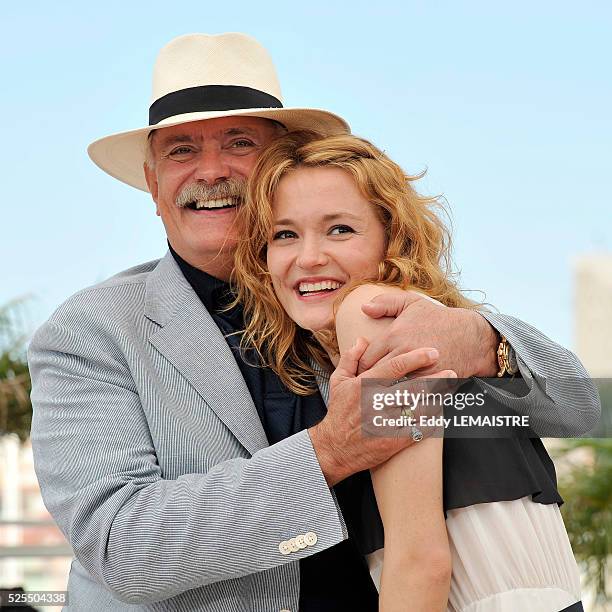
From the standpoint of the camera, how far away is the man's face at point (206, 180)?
9.79 feet

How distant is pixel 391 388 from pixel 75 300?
99 cm

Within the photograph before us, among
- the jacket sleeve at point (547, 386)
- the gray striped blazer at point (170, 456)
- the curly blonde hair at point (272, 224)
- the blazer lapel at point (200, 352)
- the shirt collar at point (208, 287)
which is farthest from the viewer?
the shirt collar at point (208, 287)

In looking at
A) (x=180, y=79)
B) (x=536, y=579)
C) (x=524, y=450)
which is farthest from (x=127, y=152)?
(x=536, y=579)

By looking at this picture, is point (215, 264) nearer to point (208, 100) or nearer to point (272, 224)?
point (272, 224)

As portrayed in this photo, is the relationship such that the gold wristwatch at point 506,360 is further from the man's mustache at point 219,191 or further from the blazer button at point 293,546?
the man's mustache at point 219,191

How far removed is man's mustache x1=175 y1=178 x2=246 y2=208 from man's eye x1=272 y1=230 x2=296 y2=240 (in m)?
0.32

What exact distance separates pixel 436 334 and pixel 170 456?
71 cm

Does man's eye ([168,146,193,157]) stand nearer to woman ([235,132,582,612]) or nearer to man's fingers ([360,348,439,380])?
woman ([235,132,582,612])

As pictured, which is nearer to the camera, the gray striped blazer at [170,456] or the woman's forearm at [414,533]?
the woman's forearm at [414,533]

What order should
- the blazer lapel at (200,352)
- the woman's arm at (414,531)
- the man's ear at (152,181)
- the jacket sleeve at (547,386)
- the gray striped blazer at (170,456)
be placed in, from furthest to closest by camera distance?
the man's ear at (152,181), the blazer lapel at (200,352), the jacket sleeve at (547,386), the gray striped blazer at (170,456), the woman's arm at (414,531)

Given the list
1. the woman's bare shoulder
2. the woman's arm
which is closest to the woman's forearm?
the woman's arm

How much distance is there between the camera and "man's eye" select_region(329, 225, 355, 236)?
8.63ft

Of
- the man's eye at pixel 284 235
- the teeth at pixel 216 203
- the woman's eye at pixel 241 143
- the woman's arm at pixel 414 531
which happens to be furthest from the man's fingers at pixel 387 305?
the woman's eye at pixel 241 143

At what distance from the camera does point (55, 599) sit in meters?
3.33
